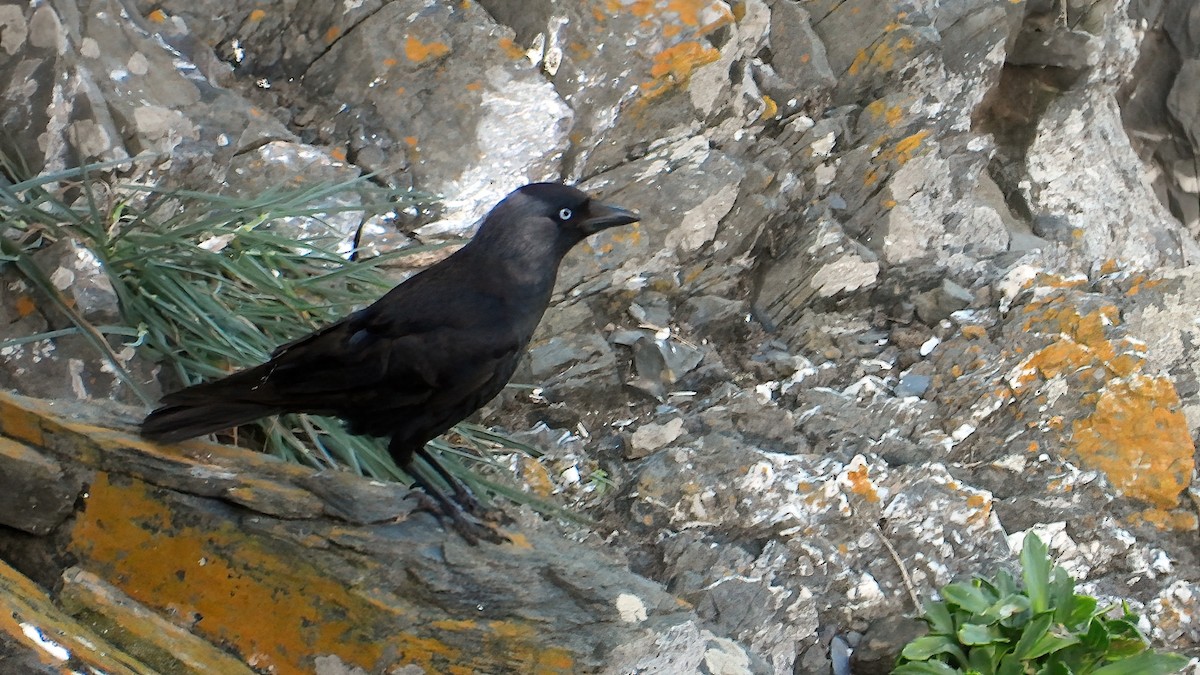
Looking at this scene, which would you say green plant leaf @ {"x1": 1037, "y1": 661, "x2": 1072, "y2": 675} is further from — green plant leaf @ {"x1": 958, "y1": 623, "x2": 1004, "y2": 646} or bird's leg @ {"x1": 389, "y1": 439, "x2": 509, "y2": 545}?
bird's leg @ {"x1": 389, "y1": 439, "x2": 509, "y2": 545}

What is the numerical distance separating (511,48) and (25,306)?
1.91 meters

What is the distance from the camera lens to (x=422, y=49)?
375 centimetres

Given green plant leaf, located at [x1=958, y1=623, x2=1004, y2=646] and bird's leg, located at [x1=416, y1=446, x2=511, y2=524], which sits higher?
bird's leg, located at [x1=416, y1=446, x2=511, y2=524]

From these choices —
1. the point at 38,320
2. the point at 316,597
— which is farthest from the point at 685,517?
the point at 38,320

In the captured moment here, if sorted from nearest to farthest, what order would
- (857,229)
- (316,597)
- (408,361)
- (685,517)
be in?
(316,597)
(408,361)
(685,517)
(857,229)

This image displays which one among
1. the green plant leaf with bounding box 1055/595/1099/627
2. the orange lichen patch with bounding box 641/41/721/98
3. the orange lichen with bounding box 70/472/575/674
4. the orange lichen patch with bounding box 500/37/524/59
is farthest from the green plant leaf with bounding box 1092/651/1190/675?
the orange lichen patch with bounding box 500/37/524/59

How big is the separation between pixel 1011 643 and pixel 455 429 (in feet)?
5.60

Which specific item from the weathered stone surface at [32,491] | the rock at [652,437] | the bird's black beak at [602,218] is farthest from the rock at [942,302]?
the weathered stone surface at [32,491]

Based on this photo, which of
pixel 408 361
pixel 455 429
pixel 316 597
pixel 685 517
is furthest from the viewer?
pixel 455 429

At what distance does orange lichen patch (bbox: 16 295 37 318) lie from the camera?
2701 millimetres

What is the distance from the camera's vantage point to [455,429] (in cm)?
323

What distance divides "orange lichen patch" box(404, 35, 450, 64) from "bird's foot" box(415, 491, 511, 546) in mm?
2076

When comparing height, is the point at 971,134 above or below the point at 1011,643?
above

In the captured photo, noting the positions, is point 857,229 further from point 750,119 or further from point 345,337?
point 345,337
